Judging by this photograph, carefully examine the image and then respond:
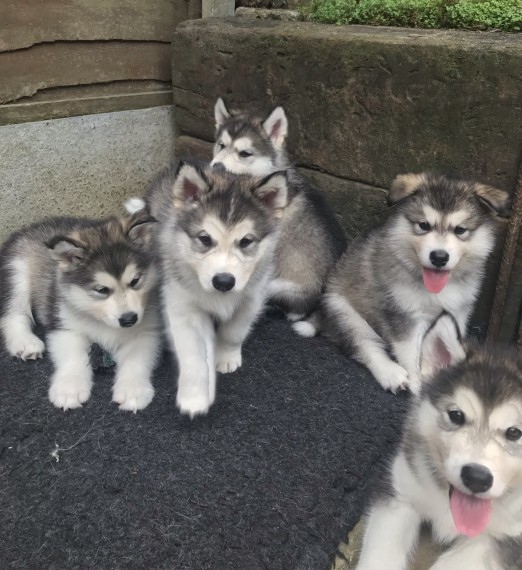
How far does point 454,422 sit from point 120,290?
198cm

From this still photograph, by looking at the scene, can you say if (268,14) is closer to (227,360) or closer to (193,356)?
(227,360)

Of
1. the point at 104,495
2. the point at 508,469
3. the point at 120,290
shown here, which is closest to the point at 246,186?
the point at 120,290

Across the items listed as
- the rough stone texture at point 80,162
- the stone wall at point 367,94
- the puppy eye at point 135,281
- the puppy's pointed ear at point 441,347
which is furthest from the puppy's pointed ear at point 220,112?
the puppy's pointed ear at point 441,347

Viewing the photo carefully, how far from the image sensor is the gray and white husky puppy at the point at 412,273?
10.9 feet

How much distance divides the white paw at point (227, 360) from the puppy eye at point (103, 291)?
826 millimetres

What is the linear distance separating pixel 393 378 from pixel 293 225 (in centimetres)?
148

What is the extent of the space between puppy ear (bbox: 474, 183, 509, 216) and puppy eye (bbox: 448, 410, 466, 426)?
1541 mm

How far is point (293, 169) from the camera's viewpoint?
15.6ft

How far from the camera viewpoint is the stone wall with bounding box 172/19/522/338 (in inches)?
141

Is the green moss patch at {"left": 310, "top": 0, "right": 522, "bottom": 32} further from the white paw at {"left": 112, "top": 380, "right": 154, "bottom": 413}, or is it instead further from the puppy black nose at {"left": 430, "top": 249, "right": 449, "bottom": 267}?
the white paw at {"left": 112, "top": 380, "right": 154, "bottom": 413}

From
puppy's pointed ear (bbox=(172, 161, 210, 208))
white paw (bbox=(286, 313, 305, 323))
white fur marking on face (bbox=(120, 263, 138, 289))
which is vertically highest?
puppy's pointed ear (bbox=(172, 161, 210, 208))

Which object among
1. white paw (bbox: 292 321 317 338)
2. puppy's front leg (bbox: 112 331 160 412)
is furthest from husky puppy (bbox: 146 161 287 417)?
white paw (bbox: 292 321 317 338)

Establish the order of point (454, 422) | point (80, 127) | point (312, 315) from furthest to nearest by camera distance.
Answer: point (80, 127) < point (312, 315) < point (454, 422)

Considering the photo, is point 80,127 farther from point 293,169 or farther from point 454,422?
point 454,422
